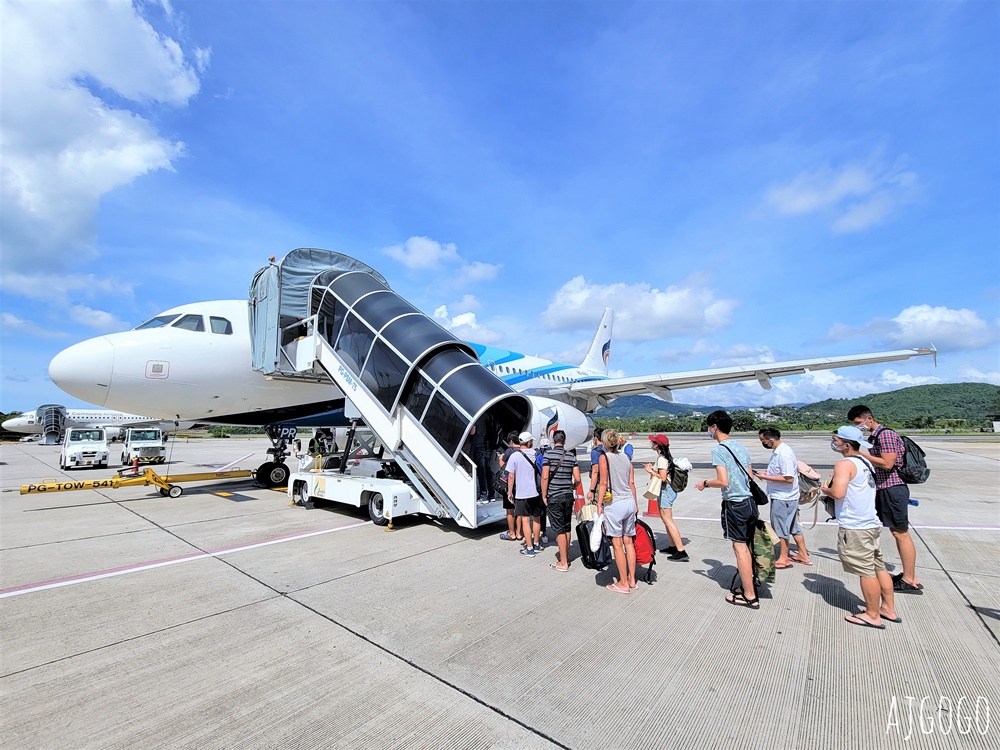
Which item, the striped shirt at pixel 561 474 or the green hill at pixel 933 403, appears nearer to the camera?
the striped shirt at pixel 561 474

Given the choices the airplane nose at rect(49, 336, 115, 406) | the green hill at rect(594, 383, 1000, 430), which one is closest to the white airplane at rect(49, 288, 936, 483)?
the airplane nose at rect(49, 336, 115, 406)

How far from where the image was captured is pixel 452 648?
3365 millimetres

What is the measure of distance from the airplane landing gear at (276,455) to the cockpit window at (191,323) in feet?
9.39

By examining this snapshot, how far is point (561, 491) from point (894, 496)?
3.23m

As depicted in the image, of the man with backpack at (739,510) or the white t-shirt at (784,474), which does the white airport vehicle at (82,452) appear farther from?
the white t-shirt at (784,474)

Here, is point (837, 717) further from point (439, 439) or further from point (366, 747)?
point (439, 439)

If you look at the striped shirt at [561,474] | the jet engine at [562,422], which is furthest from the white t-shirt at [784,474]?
the jet engine at [562,422]

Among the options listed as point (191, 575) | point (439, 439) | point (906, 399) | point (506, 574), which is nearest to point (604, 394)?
point (439, 439)

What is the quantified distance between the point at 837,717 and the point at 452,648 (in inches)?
94.5

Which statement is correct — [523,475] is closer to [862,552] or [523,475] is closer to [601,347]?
[862,552]

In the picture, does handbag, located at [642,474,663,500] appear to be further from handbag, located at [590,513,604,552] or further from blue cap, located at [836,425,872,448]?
blue cap, located at [836,425,872,448]

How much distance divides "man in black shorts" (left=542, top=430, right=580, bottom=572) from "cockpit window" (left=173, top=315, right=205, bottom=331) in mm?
7834

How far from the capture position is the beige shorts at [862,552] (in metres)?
3.65

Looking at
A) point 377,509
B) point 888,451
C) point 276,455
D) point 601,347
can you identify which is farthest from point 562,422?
point 601,347
